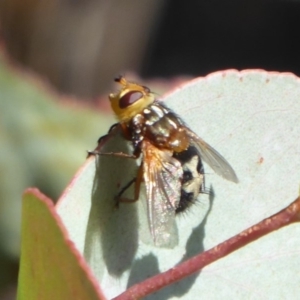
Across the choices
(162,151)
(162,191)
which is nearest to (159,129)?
(162,151)

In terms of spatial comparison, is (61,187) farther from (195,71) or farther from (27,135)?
(195,71)

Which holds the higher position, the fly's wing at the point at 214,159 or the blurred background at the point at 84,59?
the fly's wing at the point at 214,159

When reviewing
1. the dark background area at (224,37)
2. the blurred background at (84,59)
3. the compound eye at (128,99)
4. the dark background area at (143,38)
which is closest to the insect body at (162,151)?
the compound eye at (128,99)

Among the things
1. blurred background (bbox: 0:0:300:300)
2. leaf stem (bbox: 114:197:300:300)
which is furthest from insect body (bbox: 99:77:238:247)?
blurred background (bbox: 0:0:300:300)

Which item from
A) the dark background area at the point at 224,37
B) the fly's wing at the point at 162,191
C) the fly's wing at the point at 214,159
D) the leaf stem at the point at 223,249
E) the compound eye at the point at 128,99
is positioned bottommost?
the dark background area at the point at 224,37

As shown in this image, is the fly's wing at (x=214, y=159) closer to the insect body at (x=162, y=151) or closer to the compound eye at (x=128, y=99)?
the insect body at (x=162, y=151)

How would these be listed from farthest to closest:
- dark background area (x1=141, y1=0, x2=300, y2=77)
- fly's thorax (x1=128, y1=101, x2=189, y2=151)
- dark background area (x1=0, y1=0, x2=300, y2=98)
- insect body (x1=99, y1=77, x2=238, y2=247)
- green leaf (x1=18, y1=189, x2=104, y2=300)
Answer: dark background area (x1=141, y1=0, x2=300, y2=77)
dark background area (x1=0, y1=0, x2=300, y2=98)
fly's thorax (x1=128, y1=101, x2=189, y2=151)
insect body (x1=99, y1=77, x2=238, y2=247)
green leaf (x1=18, y1=189, x2=104, y2=300)

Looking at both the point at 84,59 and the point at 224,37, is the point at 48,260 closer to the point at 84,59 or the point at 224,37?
the point at 84,59

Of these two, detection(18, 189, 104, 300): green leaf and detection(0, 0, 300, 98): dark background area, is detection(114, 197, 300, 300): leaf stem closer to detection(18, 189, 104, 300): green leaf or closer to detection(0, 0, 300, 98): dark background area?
detection(18, 189, 104, 300): green leaf
